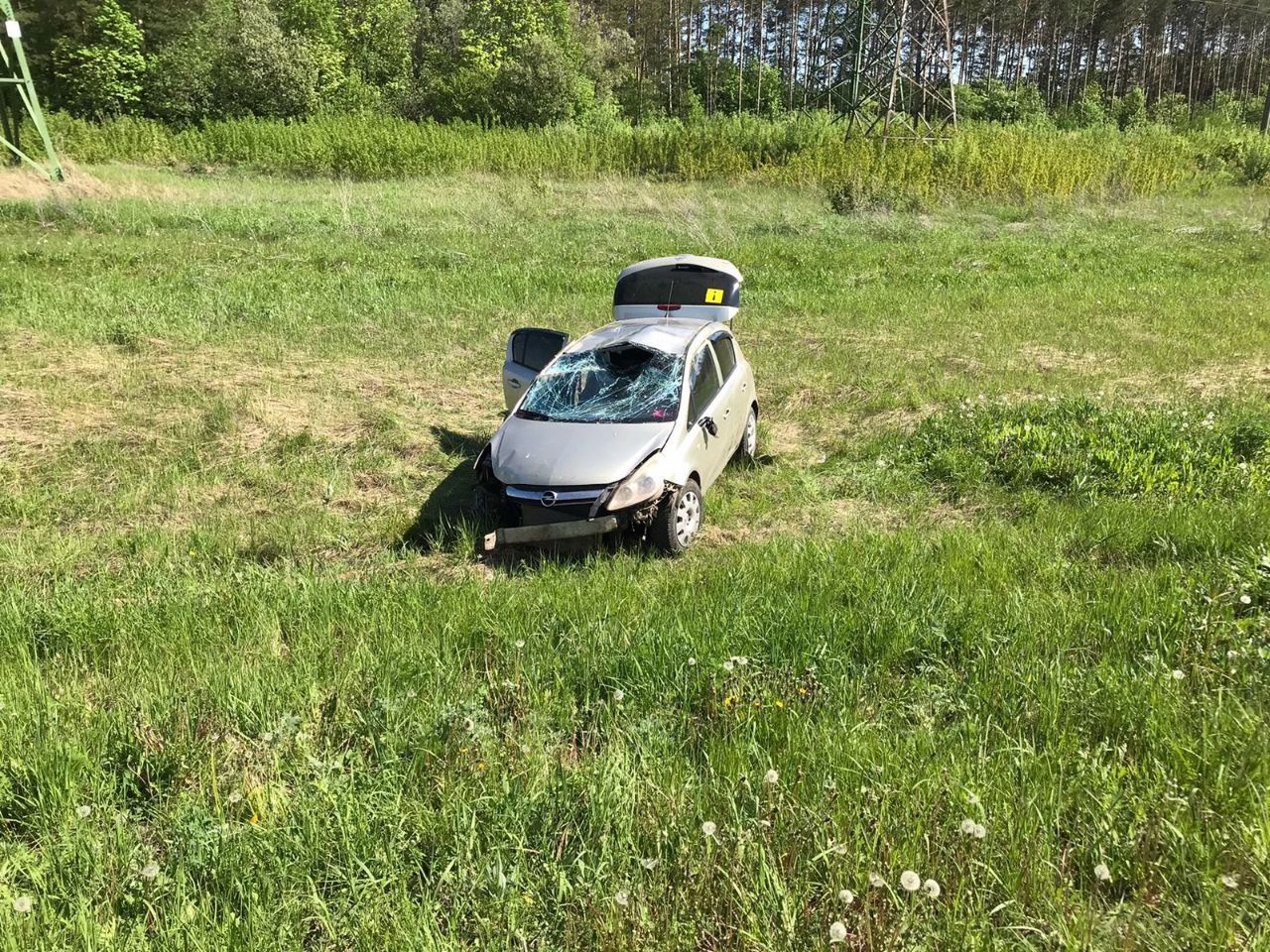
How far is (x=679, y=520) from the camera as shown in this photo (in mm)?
5910

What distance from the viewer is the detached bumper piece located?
17.9ft

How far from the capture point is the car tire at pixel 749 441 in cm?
791

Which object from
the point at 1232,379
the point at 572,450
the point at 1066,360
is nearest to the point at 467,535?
the point at 572,450

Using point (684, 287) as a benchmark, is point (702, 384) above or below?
below

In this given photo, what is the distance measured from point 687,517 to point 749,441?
2.25 metres

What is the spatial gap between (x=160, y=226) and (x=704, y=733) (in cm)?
2027

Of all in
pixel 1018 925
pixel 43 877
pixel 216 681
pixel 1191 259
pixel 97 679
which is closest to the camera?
pixel 1018 925

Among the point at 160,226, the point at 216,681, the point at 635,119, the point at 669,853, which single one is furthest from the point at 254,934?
the point at 635,119

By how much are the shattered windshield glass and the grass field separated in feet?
3.75

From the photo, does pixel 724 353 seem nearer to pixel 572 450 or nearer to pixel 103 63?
pixel 572 450

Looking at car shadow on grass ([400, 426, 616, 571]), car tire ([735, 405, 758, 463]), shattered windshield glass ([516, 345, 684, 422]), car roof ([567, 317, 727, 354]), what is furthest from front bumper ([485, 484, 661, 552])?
car tire ([735, 405, 758, 463])

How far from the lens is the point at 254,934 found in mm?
2074

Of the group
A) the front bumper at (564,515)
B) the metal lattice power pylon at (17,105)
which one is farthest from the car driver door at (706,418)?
the metal lattice power pylon at (17,105)

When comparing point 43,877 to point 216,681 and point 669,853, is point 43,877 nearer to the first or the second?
point 216,681
